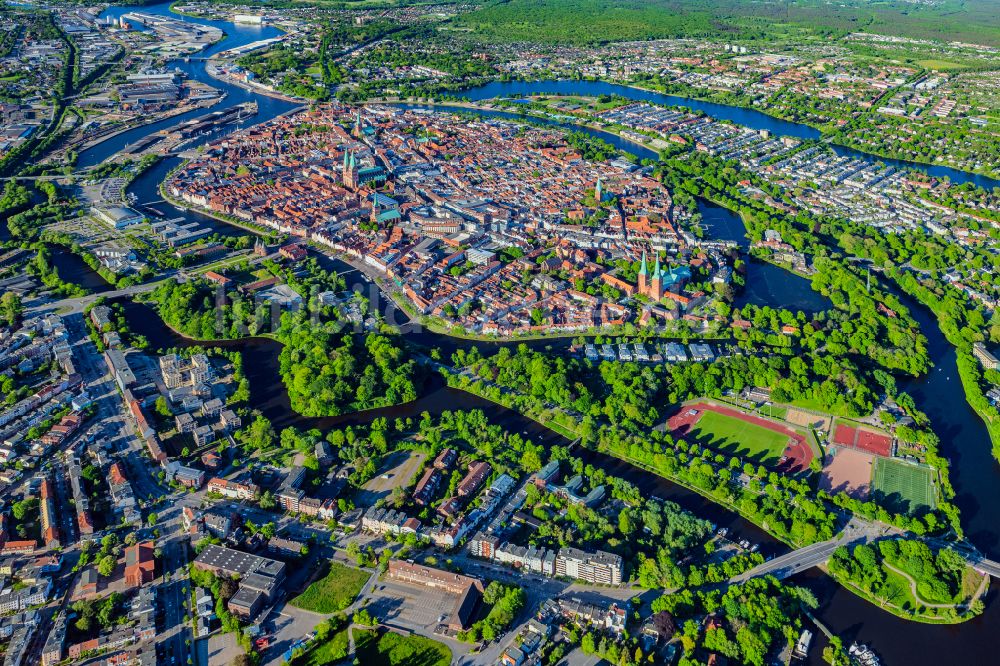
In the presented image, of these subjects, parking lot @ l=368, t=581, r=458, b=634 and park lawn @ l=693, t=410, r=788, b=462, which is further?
park lawn @ l=693, t=410, r=788, b=462

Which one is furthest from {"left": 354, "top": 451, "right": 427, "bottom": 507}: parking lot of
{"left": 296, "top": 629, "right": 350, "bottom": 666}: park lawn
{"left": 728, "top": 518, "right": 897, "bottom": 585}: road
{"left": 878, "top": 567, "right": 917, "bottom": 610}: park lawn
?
{"left": 878, "top": 567, "right": 917, "bottom": 610}: park lawn

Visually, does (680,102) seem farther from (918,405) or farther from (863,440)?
(863,440)

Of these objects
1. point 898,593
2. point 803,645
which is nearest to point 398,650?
point 803,645

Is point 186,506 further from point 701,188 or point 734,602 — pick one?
point 701,188

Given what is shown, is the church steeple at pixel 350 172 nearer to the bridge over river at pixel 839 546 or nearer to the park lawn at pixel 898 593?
the bridge over river at pixel 839 546

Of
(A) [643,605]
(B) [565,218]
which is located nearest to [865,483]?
(A) [643,605]

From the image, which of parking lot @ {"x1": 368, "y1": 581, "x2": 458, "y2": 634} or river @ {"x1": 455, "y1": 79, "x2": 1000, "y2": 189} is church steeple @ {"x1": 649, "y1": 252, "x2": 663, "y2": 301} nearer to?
Result: parking lot @ {"x1": 368, "y1": 581, "x2": 458, "y2": 634}
